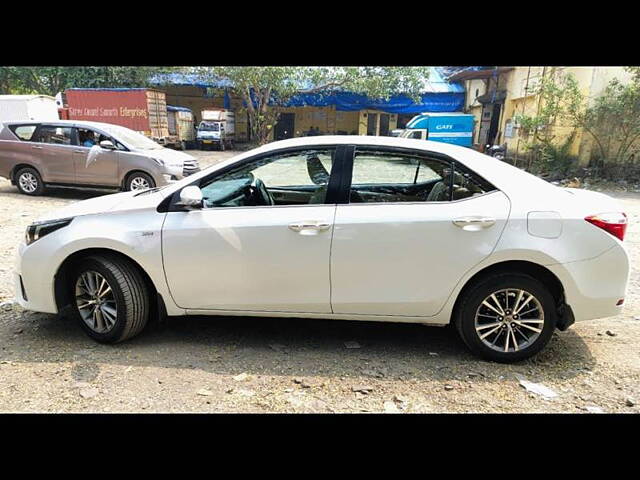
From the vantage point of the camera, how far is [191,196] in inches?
126

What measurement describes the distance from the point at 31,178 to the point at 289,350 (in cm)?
903

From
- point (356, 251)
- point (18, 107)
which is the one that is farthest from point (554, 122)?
point (18, 107)

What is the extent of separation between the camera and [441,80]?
28.3m

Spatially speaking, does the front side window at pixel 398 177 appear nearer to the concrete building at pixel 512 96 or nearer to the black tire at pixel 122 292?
the black tire at pixel 122 292

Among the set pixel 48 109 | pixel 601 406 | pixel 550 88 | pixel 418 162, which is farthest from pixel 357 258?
pixel 48 109

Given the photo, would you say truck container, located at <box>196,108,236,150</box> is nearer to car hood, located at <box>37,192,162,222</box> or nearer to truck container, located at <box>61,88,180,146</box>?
truck container, located at <box>61,88,180,146</box>

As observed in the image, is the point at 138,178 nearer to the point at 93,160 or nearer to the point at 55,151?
the point at 93,160

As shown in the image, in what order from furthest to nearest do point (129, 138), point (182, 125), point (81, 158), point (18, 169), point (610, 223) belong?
point (182, 125), point (18, 169), point (129, 138), point (81, 158), point (610, 223)

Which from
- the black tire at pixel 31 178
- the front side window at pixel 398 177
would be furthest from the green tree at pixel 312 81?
the front side window at pixel 398 177

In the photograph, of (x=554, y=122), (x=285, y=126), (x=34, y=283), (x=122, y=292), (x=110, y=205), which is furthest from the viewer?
(x=285, y=126)

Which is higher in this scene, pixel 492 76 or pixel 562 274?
pixel 492 76

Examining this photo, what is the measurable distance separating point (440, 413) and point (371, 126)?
93.3 ft

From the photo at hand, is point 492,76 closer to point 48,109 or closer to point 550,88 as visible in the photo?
point 550,88

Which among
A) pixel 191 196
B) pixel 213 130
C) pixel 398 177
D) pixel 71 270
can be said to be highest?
pixel 213 130
